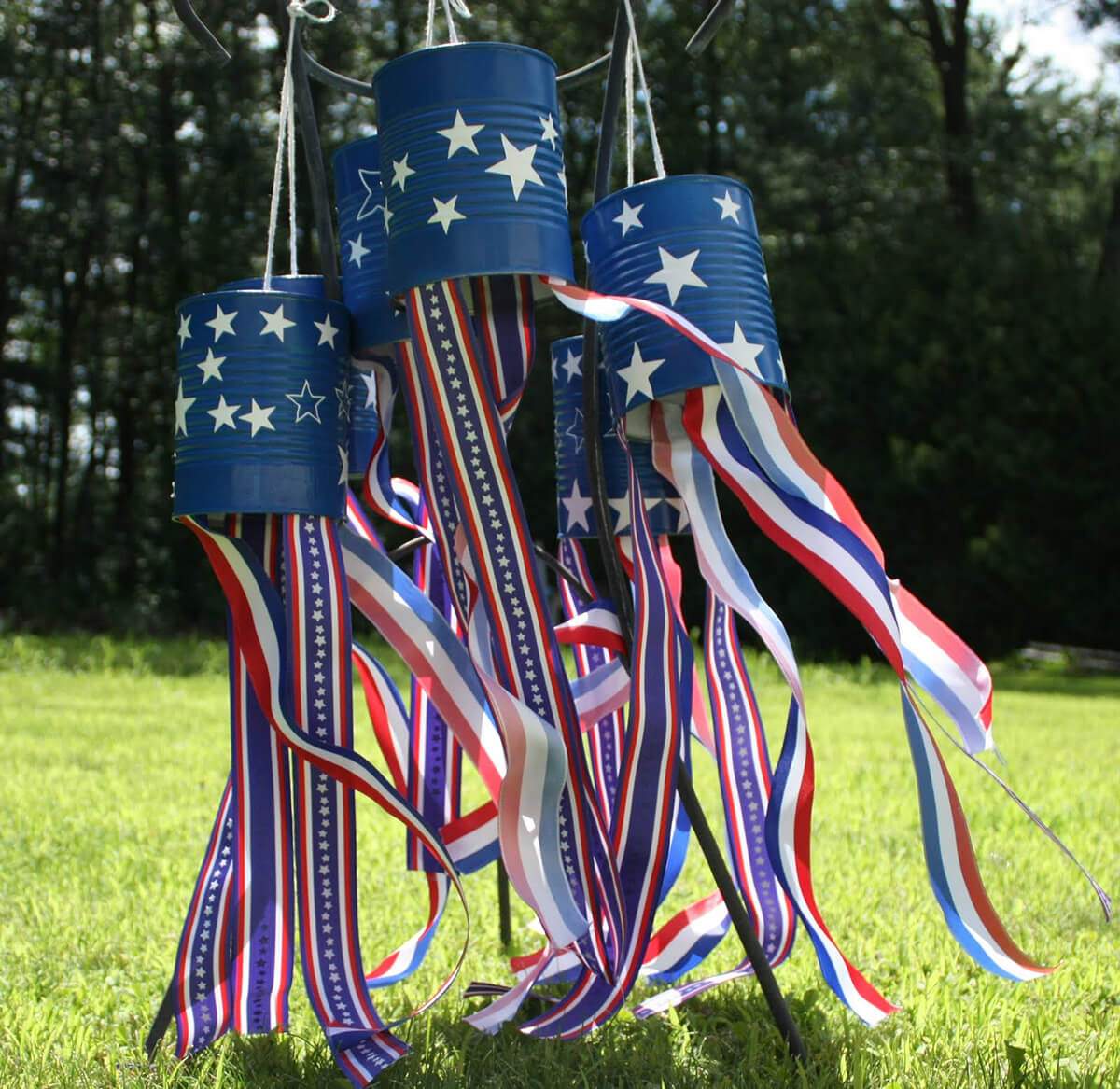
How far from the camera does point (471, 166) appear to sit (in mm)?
1687

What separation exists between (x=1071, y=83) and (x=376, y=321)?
17903 millimetres

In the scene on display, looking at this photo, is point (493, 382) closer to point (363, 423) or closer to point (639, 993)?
point (363, 423)

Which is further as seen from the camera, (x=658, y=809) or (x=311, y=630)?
(x=311, y=630)

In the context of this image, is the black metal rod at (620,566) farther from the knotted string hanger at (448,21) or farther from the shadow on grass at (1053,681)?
the shadow on grass at (1053,681)

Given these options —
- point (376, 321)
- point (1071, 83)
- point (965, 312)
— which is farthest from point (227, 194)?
point (376, 321)

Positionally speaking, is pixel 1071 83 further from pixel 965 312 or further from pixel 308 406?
pixel 308 406

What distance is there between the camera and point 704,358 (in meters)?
1.75

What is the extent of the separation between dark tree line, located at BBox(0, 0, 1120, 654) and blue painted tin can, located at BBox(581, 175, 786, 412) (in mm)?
11094

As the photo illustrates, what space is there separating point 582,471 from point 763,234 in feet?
42.8

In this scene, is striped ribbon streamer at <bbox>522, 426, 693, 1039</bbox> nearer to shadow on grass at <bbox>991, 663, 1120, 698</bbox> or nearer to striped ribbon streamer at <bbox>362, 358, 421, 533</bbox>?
striped ribbon streamer at <bbox>362, 358, 421, 533</bbox>

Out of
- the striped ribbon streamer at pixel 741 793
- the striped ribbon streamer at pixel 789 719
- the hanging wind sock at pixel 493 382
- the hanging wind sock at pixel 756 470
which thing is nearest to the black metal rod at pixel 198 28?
the hanging wind sock at pixel 493 382

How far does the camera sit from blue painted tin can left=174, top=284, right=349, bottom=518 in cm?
183

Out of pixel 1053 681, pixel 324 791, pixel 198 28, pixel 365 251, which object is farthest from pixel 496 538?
pixel 1053 681

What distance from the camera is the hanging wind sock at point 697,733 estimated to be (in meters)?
2.08
